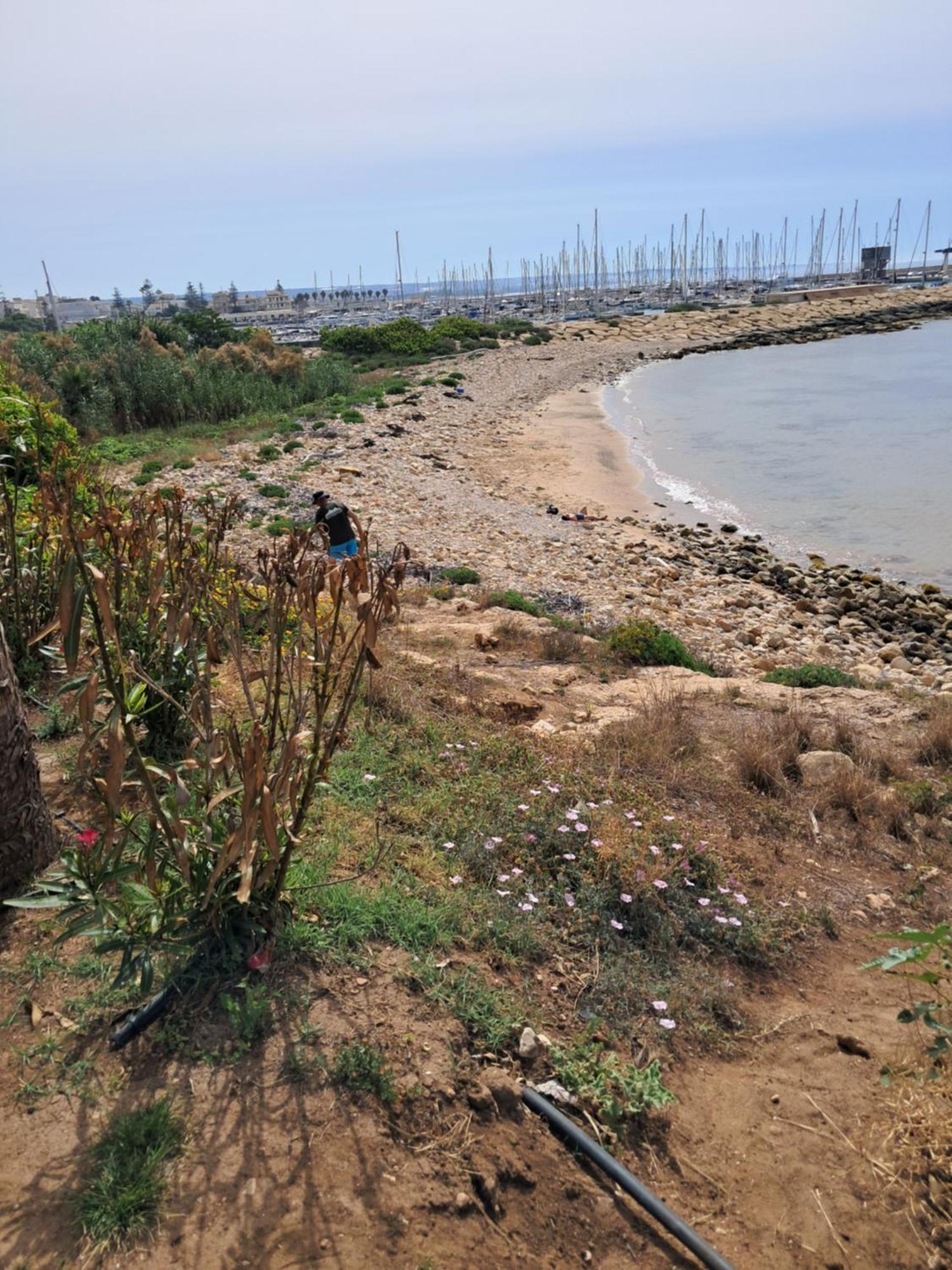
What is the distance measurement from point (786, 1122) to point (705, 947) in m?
0.86

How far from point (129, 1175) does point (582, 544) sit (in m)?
12.2

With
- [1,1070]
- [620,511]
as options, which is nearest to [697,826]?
[1,1070]

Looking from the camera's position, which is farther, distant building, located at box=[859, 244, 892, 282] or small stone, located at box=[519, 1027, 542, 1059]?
distant building, located at box=[859, 244, 892, 282]

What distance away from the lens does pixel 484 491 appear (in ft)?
55.3

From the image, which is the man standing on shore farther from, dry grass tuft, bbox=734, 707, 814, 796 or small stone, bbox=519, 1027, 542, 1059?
small stone, bbox=519, 1027, 542, 1059

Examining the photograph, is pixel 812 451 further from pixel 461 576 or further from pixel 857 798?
pixel 857 798

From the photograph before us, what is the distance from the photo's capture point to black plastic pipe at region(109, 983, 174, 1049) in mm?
2555

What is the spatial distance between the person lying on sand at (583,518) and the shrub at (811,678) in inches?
284

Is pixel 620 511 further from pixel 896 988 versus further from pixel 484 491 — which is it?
pixel 896 988

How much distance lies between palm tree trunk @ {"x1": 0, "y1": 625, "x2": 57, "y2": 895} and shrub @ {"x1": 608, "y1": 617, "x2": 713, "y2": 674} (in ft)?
19.4

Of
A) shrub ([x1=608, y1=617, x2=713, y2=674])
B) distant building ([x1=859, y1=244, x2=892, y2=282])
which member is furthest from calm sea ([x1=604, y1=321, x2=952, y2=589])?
distant building ([x1=859, y1=244, x2=892, y2=282])

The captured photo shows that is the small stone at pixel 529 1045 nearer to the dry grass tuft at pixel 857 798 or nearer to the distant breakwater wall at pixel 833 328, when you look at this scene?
the dry grass tuft at pixel 857 798

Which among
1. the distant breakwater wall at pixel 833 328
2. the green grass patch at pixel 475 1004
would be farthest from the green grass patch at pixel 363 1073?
the distant breakwater wall at pixel 833 328

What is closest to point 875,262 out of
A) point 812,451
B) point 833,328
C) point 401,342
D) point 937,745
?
point 833,328
